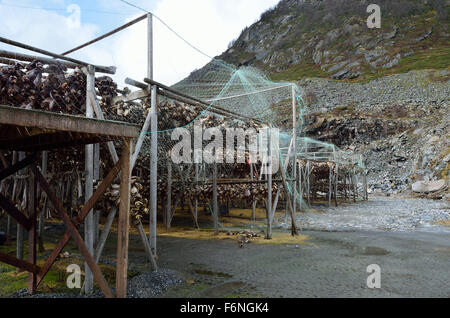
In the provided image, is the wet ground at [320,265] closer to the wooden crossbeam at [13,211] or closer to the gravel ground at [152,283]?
the gravel ground at [152,283]

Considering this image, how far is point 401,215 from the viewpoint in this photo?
14.5m

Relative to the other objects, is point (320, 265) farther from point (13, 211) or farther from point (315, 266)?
point (13, 211)

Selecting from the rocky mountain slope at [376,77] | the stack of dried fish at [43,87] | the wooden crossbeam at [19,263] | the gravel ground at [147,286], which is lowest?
the gravel ground at [147,286]

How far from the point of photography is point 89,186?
4918 millimetres

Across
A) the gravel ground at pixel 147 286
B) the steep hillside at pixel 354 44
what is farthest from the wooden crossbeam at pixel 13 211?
the steep hillside at pixel 354 44

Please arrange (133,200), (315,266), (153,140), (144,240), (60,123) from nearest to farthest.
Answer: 1. (60,123)
2. (133,200)
3. (144,240)
4. (315,266)
5. (153,140)

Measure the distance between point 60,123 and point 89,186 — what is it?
1960 mm

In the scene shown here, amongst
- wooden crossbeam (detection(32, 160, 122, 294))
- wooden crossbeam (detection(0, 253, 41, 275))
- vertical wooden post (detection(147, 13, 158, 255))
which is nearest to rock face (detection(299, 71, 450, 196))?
vertical wooden post (detection(147, 13, 158, 255))

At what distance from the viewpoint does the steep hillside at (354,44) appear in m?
59.2

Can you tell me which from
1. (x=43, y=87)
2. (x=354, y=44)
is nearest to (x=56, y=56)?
(x=43, y=87)

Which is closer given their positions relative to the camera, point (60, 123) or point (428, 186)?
point (60, 123)

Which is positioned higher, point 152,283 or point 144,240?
point 144,240

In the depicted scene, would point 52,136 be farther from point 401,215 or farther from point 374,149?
point 374,149

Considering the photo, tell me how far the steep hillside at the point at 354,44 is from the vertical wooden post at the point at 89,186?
56.4 metres
